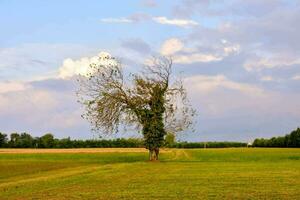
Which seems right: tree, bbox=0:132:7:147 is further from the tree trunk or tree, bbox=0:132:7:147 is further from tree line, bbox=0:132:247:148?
the tree trunk

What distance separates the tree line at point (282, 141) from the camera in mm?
132613

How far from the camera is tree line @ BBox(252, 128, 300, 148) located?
5221 inches

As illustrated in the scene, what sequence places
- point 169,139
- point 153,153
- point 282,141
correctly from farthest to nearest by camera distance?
1. point 282,141
2. point 153,153
3. point 169,139

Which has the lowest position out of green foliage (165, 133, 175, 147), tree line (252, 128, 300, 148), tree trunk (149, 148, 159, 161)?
tree trunk (149, 148, 159, 161)

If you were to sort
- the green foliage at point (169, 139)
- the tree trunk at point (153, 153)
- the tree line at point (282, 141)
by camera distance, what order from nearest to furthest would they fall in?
the green foliage at point (169, 139)
the tree trunk at point (153, 153)
the tree line at point (282, 141)

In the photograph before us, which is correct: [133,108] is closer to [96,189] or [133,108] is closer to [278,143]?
[96,189]

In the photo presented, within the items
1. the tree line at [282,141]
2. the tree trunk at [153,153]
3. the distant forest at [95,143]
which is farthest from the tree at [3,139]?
the tree trunk at [153,153]

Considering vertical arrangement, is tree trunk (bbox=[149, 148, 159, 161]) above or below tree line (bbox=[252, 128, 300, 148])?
below

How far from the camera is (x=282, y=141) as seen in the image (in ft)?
456

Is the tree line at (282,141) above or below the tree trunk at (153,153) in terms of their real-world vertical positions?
above

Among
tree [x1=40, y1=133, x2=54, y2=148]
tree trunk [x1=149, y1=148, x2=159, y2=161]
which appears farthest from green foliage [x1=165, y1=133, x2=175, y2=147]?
tree [x1=40, y1=133, x2=54, y2=148]

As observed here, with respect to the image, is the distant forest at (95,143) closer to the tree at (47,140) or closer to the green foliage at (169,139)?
the tree at (47,140)

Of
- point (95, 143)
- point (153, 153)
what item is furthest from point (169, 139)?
point (95, 143)

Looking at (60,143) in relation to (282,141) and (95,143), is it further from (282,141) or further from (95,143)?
(282,141)
